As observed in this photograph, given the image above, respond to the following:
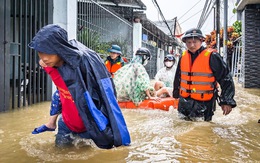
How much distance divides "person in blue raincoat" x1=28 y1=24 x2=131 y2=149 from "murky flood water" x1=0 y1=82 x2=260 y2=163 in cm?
44

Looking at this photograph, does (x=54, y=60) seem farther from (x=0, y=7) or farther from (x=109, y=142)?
(x=0, y=7)

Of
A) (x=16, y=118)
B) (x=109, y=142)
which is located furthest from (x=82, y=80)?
(x=16, y=118)

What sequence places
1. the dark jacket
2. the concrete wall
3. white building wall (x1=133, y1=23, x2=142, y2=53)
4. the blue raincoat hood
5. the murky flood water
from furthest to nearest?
white building wall (x1=133, y1=23, x2=142, y2=53)
the concrete wall
the dark jacket
the murky flood water
the blue raincoat hood

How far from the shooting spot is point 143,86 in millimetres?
5918

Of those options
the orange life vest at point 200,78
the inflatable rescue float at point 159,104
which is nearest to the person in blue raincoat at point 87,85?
the orange life vest at point 200,78

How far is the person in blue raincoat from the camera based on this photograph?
2180mm

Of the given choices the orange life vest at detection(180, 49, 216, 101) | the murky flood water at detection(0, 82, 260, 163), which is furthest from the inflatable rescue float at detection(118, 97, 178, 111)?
the orange life vest at detection(180, 49, 216, 101)

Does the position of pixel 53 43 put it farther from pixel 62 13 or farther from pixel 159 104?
pixel 62 13

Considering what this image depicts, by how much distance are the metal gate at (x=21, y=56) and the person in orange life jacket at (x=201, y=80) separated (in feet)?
10.4

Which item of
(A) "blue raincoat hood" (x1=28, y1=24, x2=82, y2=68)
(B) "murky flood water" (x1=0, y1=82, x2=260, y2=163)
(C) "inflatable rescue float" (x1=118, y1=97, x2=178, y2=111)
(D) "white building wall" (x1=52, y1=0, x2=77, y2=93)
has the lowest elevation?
(B) "murky flood water" (x1=0, y1=82, x2=260, y2=163)

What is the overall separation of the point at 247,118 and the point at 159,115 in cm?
155

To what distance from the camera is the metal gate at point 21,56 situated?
5.18m

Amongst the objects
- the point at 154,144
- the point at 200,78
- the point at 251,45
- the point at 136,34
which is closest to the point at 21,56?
the point at 200,78

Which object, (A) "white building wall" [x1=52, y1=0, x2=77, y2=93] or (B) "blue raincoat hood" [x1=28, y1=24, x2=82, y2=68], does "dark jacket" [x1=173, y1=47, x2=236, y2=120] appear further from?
(A) "white building wall" [x1=52, y1=0, x2=77, y2=93]
